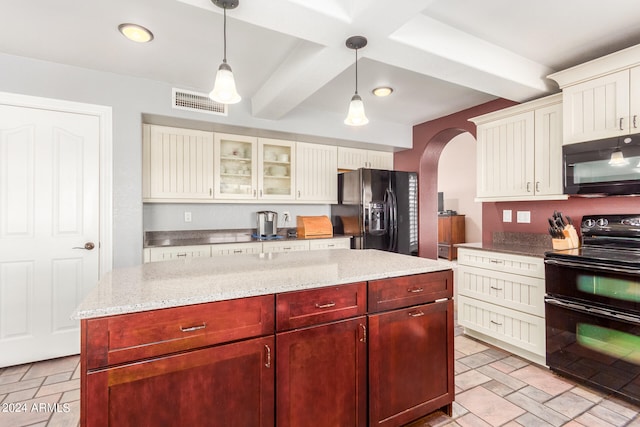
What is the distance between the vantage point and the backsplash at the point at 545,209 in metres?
2.45

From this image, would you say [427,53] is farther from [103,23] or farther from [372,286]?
[103,23]

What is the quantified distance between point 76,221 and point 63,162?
0.51m

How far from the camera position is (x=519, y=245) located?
2.97 metres

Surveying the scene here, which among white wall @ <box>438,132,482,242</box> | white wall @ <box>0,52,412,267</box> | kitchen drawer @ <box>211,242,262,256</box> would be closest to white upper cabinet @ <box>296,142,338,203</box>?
kitchen drawer @ <box>211,242,262,256</box>

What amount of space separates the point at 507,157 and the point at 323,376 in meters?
2.64

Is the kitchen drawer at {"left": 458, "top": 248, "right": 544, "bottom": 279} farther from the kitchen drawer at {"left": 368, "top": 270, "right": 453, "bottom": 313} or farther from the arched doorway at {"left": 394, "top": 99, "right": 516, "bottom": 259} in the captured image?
the arched doorway at {"left": 394, "top": 99, "right": 516, "bottom": 259}

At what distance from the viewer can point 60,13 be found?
1961mm

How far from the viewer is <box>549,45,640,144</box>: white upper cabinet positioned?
2.12 m

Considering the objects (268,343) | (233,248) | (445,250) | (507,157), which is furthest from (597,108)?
(445,250)

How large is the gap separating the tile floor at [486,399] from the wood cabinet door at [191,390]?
1.07 m

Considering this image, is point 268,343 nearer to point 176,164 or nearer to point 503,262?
point 503,262

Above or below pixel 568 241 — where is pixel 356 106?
above

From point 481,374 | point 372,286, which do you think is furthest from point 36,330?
point 481,374

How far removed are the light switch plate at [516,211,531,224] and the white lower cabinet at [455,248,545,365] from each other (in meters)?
0.66
